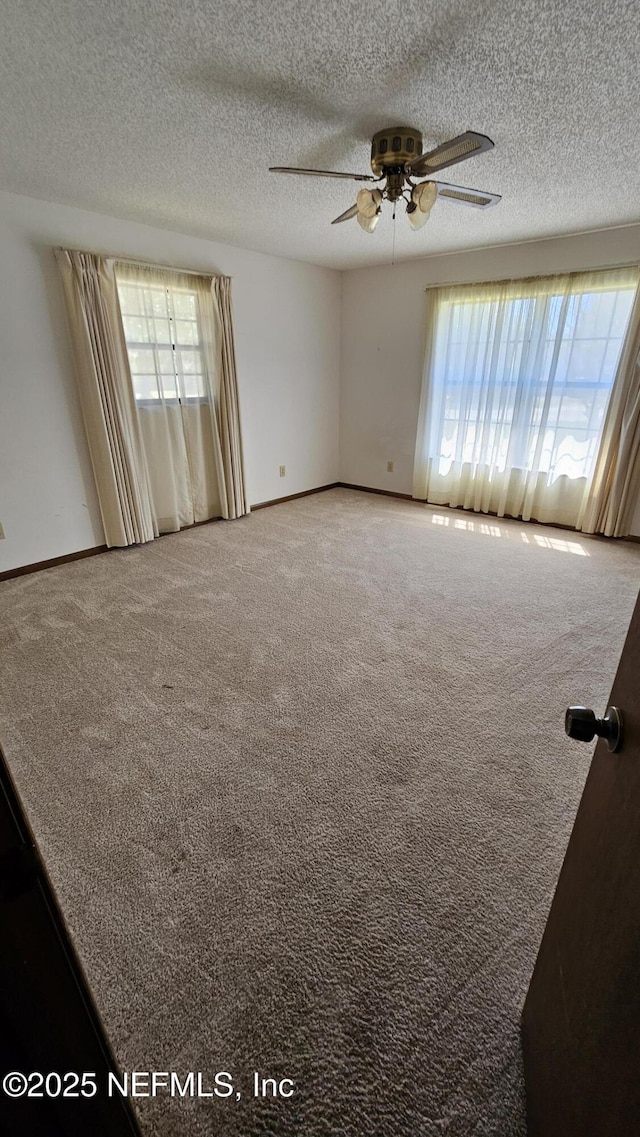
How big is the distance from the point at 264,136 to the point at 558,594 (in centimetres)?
288

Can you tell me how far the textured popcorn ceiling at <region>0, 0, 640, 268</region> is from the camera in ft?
4.50

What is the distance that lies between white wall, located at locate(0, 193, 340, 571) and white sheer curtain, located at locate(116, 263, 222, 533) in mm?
219

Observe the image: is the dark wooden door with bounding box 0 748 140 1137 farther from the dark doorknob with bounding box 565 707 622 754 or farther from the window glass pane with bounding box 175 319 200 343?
the window glass pane with bounding box 175 319 200 343

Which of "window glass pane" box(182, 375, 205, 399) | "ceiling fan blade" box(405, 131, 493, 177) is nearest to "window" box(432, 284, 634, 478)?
"window glass pane" box(182, 375, 205, 399)

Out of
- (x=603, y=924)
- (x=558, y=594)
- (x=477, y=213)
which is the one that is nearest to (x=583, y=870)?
(x=603, y=924)

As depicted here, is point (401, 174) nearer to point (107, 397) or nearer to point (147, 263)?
point (147, 263)

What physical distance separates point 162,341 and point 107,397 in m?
0.71

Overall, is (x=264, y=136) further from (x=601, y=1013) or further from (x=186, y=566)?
(x=601, y=1013)

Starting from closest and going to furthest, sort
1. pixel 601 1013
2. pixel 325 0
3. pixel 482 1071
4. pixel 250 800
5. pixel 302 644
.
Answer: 1. pixel 601 1013
2. pixel 482 1071
3. pixel 325 0
4. pixel 250 800
5. pixel 302 644

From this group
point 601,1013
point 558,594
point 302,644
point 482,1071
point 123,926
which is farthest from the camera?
point 558,594

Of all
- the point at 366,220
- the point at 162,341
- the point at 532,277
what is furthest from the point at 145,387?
the point at 532,277

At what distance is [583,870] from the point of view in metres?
0.72

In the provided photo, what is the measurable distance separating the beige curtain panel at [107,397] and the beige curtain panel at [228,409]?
2.68ft

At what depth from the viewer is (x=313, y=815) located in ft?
4.86
